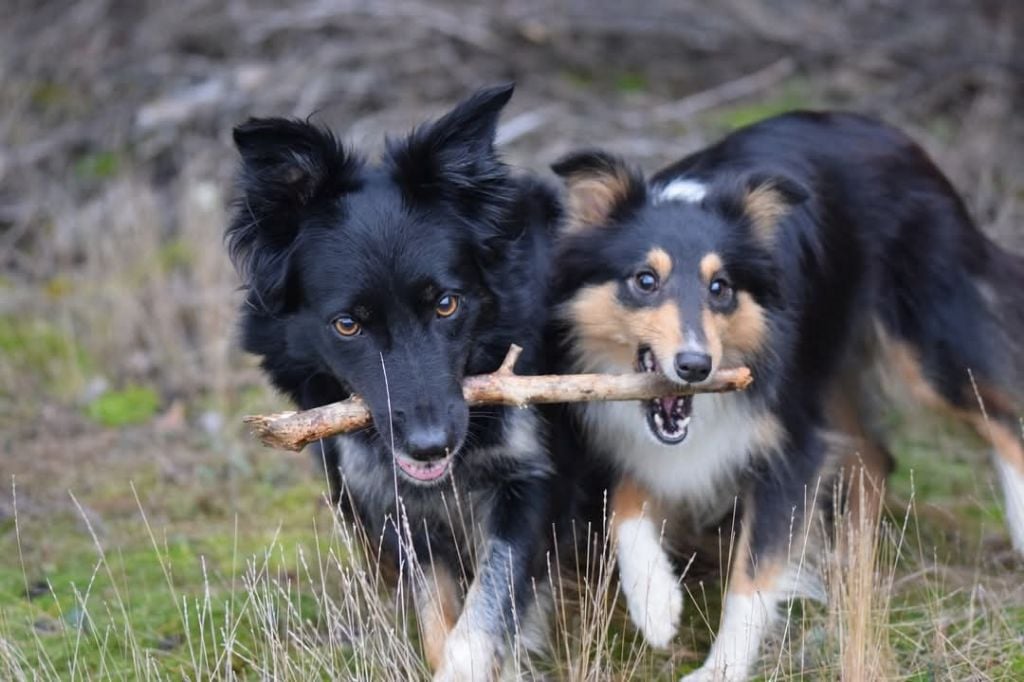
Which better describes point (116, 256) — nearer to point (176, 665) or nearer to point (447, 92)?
point (447, 92)

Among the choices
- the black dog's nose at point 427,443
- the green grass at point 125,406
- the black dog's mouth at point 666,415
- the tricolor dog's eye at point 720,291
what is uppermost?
the tricolor dog's eye at point 720,291

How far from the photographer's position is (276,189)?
406cm

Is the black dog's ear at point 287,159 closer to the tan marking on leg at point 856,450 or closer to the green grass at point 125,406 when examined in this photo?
→ the tan marking on leg at point 856,450

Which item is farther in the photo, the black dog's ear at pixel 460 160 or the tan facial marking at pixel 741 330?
the tan facial marking at pixel 741 330

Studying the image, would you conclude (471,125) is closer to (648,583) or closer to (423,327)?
(423,327)

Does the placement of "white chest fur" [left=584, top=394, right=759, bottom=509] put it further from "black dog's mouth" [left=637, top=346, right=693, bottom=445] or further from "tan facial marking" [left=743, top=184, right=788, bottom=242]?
"tan facial marking" [left=743, top=184, right=788, bottom=242]

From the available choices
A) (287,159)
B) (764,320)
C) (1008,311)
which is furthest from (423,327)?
(1008,311)

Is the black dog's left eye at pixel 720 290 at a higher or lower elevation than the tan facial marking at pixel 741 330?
higher

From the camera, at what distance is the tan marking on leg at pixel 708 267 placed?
4.32 metres

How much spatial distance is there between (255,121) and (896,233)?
2.71 meters

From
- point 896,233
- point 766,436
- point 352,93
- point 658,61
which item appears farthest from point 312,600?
point 658,61

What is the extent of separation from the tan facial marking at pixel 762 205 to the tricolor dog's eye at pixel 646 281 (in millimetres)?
472

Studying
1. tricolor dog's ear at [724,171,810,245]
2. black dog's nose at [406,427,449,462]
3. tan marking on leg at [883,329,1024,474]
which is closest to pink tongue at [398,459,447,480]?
black dog's nose at [406,427,449,462]

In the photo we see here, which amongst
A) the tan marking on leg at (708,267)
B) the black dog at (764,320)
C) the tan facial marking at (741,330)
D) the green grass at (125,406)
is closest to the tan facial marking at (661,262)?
the black dog at (764,320)
